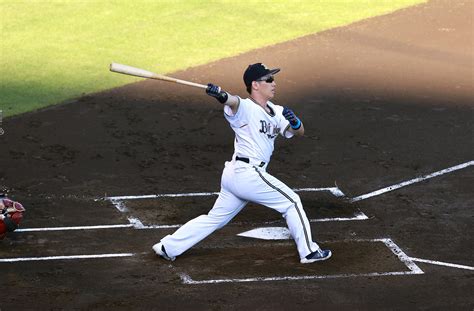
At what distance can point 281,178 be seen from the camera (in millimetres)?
12344

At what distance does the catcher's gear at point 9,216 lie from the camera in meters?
10.0

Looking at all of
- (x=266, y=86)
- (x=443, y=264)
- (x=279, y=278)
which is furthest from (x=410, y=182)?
(x=279, y=278)

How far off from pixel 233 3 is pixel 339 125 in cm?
649

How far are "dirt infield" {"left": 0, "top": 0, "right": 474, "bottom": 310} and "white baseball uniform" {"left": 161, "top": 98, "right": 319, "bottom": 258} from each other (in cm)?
27

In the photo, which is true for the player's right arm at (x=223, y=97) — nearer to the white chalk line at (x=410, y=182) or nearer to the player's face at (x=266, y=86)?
the player's face at (x=266, y=86)

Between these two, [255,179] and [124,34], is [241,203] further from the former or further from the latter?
[124,34]

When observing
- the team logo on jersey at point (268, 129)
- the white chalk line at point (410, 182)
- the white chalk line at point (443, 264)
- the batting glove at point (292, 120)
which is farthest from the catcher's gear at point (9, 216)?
the white chalk line at point (443, 264)

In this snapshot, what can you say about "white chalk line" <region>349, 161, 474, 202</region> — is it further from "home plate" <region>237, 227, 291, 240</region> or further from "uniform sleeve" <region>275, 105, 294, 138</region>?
"uniform sleeve" <region>275, 105, 294, 138</region>

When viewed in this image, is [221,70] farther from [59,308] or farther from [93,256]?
[59,308]

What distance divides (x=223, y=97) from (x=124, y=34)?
9.11 m

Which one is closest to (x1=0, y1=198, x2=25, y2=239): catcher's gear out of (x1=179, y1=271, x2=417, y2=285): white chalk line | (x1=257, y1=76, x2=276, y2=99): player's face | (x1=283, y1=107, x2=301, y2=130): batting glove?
(x1=179, y1=271, x2=417, y2=285): white chalk line

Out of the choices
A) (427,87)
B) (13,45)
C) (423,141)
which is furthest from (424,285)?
(13,45)

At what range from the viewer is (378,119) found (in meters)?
14.3

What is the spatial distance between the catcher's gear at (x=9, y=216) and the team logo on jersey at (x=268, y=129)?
8.56 ft
